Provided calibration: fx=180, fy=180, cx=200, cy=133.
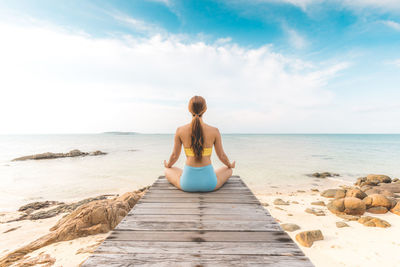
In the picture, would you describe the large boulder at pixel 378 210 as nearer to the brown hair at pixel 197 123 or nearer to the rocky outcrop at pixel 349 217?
the rocky outcrop at pixel 349 217

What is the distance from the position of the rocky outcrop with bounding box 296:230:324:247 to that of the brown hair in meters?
3.96

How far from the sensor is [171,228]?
9.11 feet

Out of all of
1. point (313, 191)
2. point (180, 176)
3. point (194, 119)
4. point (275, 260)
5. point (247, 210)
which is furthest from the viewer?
point (313, 191)

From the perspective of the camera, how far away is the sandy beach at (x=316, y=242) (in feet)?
14.0

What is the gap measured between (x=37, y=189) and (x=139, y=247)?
14346 millimetres

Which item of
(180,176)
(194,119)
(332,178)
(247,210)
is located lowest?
(332,178)

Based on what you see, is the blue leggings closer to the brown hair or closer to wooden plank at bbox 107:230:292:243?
the brown hair

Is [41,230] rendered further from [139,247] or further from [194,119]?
[194,119]

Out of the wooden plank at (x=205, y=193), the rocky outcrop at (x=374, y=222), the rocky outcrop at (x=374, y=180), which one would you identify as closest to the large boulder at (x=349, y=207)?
the rocky outcrop at (x=374, y=222)

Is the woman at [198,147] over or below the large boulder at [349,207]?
over

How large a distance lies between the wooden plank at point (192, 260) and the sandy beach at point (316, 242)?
2.74 meters

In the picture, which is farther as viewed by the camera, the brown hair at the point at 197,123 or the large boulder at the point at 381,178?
the large boulder at the point at 381,178

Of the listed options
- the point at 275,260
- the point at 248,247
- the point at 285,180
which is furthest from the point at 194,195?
the point at 285,180

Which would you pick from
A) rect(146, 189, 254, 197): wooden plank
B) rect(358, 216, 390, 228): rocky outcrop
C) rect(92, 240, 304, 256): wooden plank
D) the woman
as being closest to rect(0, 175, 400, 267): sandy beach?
rect(358, 216, 390, 228): rocky outcrop
